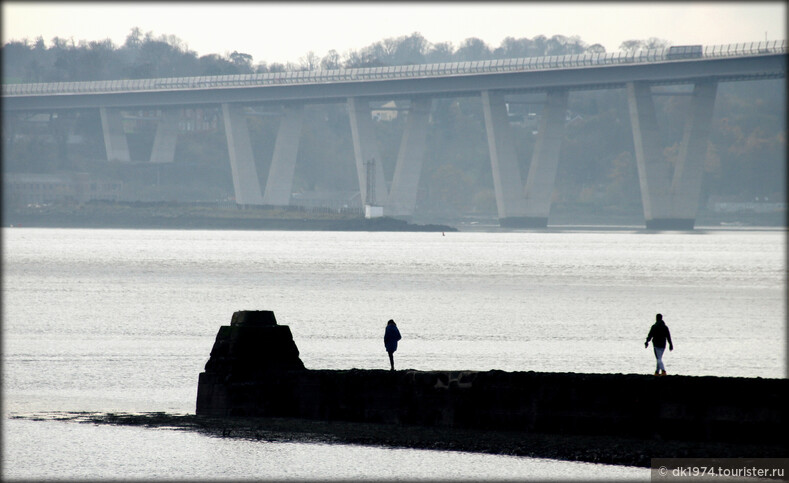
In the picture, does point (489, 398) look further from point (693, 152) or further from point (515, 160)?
point (515, 160)

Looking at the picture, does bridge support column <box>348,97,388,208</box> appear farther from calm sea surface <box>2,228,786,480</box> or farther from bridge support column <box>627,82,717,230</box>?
calm sea surface <box>2,228,786,480</box>

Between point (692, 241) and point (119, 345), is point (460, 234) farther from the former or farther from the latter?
point (119, 345)

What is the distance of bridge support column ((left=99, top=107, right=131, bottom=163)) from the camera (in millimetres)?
182875

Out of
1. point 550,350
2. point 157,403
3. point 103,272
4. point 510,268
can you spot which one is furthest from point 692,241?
point 157,403

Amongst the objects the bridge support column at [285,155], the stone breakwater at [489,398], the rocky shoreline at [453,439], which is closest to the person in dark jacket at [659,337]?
the stone breakwater at [489,398]

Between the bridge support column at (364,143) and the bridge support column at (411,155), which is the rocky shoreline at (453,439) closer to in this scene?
the bridge support column at (411,155)

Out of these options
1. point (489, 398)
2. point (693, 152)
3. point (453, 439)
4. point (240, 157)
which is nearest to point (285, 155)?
point (240, 157)

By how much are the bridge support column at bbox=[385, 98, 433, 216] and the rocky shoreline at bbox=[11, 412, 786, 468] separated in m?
127

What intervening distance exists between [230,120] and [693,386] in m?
146

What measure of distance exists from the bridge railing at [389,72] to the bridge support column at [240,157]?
4.50 metres

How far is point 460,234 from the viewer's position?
180 meters

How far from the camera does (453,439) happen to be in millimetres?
19016

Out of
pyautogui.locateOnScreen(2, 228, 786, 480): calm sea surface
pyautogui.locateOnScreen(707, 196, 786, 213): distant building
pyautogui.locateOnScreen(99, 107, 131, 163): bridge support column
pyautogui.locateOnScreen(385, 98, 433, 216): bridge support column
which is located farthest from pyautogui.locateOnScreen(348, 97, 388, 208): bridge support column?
pyautogui.locateOnScreen(707, 196, 786, 213): distant building

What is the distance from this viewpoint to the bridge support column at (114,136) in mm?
182875
